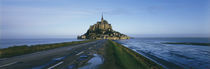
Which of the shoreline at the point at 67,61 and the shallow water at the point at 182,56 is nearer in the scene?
the shoreline at the point at 67,61

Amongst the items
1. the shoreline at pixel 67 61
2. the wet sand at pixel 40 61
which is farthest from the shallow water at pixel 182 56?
the wet sand at pixel 40 61

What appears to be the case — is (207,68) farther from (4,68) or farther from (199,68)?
(4,68)

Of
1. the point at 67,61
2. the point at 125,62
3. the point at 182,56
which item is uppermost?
the point at 67,61

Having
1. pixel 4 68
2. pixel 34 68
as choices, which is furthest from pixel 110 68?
pixel 4 68

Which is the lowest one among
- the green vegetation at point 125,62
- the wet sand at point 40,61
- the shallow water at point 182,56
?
the shallow water at point 182,56

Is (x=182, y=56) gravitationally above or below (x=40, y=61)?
below

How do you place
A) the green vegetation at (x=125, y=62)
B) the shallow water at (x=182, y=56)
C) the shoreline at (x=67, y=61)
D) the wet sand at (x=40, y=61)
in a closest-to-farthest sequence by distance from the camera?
the wet sand at (x=40, y=61)
the shoreline at (x=67, y=61)
the green vegetation at (x=125, y=62)
the shallow water at (x=182, y=56)

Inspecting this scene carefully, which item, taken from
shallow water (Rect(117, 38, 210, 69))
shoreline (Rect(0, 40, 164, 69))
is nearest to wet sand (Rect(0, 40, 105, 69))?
shoreline (Rect(0, 40, 164, 69))

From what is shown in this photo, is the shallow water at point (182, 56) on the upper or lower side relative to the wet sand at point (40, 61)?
lower

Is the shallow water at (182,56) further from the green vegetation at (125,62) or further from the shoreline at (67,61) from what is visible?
the shoreline at (67,61)

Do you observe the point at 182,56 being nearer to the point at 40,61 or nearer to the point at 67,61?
the point at 67,61

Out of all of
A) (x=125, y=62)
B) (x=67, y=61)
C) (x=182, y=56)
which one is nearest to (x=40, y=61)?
(x=67, y=61)

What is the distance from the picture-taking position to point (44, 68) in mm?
7637

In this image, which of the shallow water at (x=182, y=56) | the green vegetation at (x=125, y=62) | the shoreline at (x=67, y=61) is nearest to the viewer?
the shoreline at (x=67, y=61)
